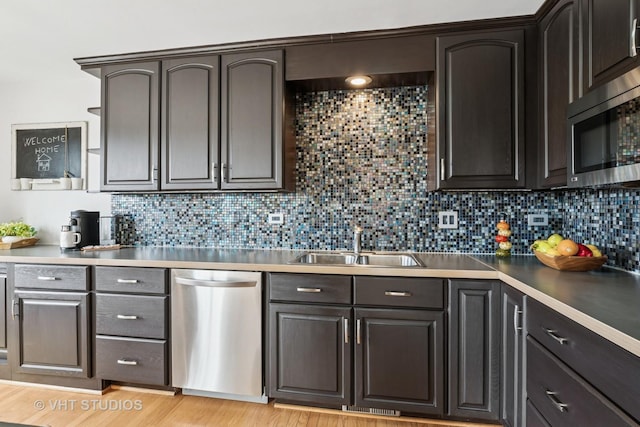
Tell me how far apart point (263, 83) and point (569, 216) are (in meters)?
2.11

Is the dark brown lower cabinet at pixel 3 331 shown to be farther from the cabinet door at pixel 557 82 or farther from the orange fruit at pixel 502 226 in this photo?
the cabinet door at pixel 557 82

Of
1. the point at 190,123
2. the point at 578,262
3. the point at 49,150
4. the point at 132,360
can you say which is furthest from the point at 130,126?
the point at 578,262

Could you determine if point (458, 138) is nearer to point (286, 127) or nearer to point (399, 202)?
point (399, 202)

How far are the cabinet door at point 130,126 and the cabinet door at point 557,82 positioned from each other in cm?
241

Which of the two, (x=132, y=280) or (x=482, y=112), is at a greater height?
(x=482, y=112)

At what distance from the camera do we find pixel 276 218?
2551 millimetres

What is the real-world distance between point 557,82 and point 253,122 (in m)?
1.72

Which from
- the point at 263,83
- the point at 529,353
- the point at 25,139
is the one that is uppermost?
the point at 263,83

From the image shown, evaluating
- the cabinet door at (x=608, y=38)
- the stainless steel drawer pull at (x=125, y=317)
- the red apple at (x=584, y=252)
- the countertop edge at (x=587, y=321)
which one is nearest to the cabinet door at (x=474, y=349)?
the countertop edge at (x=587, y=321)

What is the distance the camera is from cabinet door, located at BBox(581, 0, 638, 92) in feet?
4.07

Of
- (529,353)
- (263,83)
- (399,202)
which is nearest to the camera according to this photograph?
(529,353)

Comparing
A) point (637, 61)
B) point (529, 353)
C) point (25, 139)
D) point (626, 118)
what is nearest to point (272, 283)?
point (529, 353)

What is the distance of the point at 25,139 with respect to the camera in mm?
2980

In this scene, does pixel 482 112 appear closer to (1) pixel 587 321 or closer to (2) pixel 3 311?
(1) pixel 587 321
